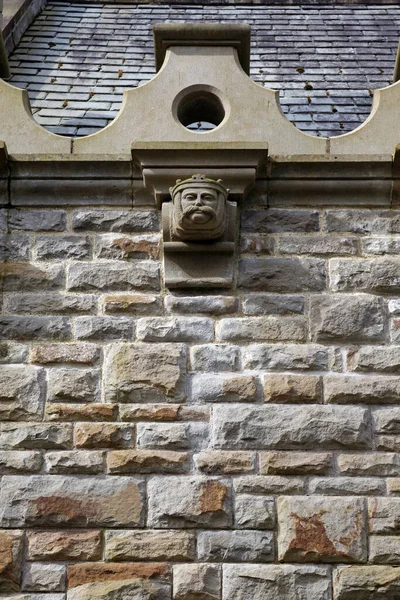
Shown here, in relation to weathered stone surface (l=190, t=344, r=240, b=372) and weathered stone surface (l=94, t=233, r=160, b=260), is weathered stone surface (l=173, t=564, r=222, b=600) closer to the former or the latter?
weathered stone surface (l=190, t=344, r=240, b=372)

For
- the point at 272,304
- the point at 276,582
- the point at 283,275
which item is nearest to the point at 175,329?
the point at 272,304

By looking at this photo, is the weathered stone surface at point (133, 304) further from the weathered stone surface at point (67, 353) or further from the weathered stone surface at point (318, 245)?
the weathered stone surface at point (318, 245)

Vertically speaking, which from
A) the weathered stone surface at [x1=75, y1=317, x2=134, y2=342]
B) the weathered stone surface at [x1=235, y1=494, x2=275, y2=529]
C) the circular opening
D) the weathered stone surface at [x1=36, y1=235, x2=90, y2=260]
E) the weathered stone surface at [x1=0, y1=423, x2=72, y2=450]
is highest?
the circular opening

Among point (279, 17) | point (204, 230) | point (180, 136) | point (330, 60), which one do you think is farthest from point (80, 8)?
point (204, 230)

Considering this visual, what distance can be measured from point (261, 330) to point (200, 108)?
1356 millimetres

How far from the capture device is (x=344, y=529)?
4.32m

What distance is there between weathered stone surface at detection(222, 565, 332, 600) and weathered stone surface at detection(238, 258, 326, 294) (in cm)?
126

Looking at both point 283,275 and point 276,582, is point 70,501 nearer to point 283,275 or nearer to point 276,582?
point 276,582

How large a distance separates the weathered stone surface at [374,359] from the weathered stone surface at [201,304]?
1.88 feet

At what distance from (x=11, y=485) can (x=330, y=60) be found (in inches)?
175

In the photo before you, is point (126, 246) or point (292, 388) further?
point (126, 246)

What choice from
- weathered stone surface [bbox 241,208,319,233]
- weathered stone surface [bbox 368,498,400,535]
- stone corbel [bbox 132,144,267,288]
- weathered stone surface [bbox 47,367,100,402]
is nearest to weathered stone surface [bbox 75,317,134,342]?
weathered stone surface [bbox 47,367,100,402]

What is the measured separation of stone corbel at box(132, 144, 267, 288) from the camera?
474 cm

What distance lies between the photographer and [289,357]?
466cm
